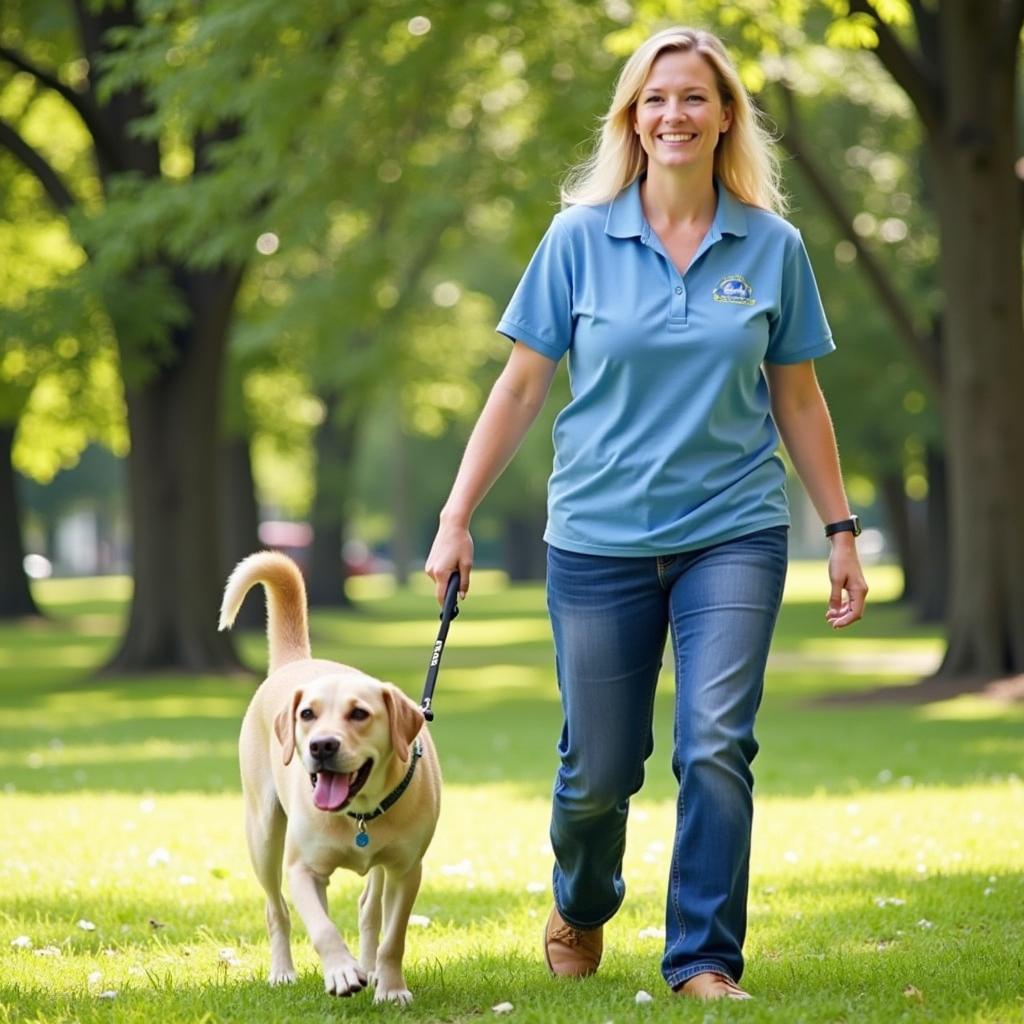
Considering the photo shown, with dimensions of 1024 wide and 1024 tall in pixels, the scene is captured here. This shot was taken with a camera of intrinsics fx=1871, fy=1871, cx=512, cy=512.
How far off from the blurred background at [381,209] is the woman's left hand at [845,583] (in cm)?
369

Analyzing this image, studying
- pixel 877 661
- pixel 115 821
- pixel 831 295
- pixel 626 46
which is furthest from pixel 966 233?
pixel 831 295

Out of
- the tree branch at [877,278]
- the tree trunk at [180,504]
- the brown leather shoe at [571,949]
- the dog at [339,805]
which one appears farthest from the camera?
the tree trunk at [180,504]

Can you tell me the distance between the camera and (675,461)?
4.95 metres

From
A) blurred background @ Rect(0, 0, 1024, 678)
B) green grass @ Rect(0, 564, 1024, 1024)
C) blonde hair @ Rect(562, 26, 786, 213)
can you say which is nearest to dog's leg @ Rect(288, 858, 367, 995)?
green grass @ Rect(0, 564, 1024, 1024)

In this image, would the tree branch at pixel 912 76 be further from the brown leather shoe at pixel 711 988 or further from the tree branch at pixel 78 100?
the brown leather shoe at pixel 711 988

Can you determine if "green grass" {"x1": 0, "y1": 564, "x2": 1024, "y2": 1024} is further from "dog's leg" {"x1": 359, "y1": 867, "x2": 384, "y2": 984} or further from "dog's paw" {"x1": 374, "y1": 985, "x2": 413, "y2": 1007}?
"dog's leg" {"x1": 359, "y1": 867, "x2": 384, "y2": 984}

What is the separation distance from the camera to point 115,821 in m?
9.59

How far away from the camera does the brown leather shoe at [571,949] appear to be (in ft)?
18.0

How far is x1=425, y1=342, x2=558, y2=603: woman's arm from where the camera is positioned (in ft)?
16.9

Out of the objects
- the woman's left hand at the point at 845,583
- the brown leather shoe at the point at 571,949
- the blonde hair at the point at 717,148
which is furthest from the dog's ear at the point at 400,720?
the blonde hair at the point at 717,148

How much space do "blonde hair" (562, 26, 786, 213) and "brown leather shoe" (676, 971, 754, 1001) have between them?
6.92ft

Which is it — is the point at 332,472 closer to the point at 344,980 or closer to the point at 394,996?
the point at 394,996

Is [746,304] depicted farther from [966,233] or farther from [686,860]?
[966,233]

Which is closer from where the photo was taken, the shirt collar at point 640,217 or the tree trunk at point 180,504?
the shirt collar at point 640,217
